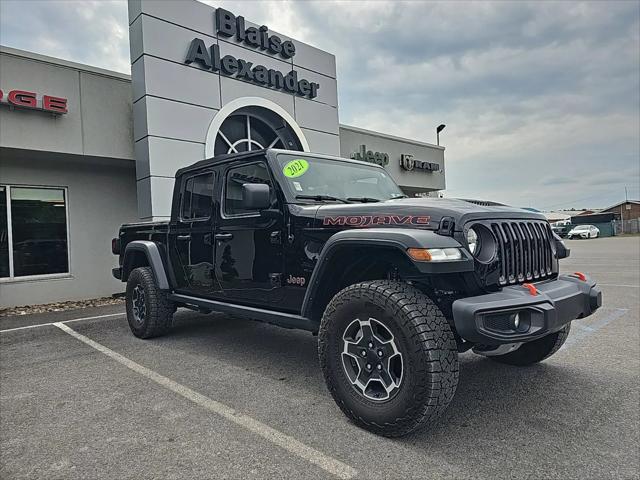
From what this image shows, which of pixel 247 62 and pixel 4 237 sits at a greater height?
pixel 247 62

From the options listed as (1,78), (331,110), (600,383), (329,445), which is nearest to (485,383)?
(600,383)

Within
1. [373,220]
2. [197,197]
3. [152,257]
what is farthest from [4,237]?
[373,220]

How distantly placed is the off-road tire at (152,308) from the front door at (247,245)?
4.12ft

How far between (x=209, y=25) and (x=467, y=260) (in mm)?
8974

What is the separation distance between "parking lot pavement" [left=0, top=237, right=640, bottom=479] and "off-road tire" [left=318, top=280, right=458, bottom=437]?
16cm

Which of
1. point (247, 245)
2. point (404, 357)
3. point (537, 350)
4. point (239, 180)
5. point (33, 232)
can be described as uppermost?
point (239, 180)

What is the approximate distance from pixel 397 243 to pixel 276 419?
1467mm

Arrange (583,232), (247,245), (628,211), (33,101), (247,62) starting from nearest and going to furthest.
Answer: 1. (247,245)
2. (33,101)
3. (247,62)
4. (583,232)
5. (628,211)

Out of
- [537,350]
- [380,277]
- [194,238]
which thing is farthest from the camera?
[194,238]

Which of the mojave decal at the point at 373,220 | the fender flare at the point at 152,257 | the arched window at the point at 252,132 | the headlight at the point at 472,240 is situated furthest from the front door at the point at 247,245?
the arched window at the point at 252,132

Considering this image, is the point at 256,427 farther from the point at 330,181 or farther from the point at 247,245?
the point at 330,181

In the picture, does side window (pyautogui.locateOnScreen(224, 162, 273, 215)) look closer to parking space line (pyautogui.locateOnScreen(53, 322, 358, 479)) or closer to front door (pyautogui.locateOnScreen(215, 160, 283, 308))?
front door (pyautogui.locateOnScreen(215, 160, 283, 308))

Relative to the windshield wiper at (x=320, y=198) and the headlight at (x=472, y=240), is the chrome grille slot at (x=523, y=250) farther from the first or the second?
the windshield wiper at (x=320, y=198)

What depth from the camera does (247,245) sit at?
156 inches
